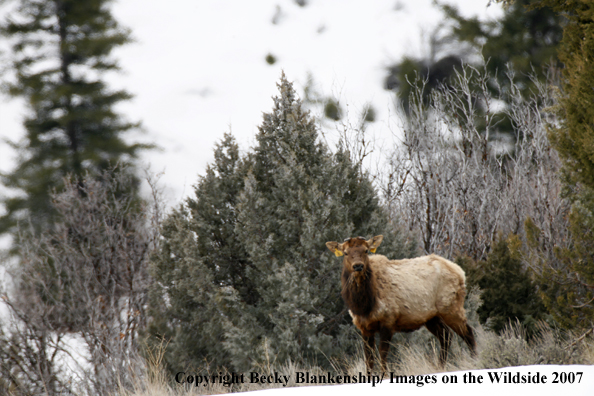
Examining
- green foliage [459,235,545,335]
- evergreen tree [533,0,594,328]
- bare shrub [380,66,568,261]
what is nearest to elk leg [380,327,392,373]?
evergreen tree [533,0,594,328]

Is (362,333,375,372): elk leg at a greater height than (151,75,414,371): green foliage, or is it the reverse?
(151,75,414,371): green foliage

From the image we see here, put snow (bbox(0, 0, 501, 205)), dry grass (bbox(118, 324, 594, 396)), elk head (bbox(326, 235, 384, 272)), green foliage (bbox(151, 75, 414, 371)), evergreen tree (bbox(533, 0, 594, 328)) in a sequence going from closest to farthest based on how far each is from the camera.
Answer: elk head (bbox(326, 235, 384, 272)) < dry grass (bbox(118, 324, 594, 396)) < green foliage (bbox(151, 75, 414, 371)) < evergreen tree (bbox(533, 0, 594, 328)) < snow (bbox(0, 0, 501, 205))

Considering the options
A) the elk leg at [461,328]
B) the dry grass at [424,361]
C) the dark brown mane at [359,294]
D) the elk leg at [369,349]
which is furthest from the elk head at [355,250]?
the elk leg at [461,328]

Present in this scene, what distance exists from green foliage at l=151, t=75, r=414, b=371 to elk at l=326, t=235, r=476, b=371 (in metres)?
0.68

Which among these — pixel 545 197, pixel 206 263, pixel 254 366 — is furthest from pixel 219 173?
pixel 545 197

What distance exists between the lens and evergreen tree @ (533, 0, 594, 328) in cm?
668

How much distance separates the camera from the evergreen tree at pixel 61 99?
17094 mm

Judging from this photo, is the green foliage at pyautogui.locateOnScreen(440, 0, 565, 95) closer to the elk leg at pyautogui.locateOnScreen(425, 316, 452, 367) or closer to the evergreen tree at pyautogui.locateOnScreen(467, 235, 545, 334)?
the evergreen tree at pyautogui.locateOnScreen(467, 235, 545, 334)

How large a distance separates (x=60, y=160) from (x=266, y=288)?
1309 centimetres

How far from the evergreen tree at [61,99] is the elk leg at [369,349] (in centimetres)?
1370

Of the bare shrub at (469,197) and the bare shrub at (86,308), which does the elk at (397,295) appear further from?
the bare shrub at (86,308)

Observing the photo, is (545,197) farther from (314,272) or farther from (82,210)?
(82,210)

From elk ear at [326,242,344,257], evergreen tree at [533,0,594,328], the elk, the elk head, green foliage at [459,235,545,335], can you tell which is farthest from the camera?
green foliage at [459,235,545,335]

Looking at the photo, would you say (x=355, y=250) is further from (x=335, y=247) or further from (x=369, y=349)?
(x=369, y=349)
